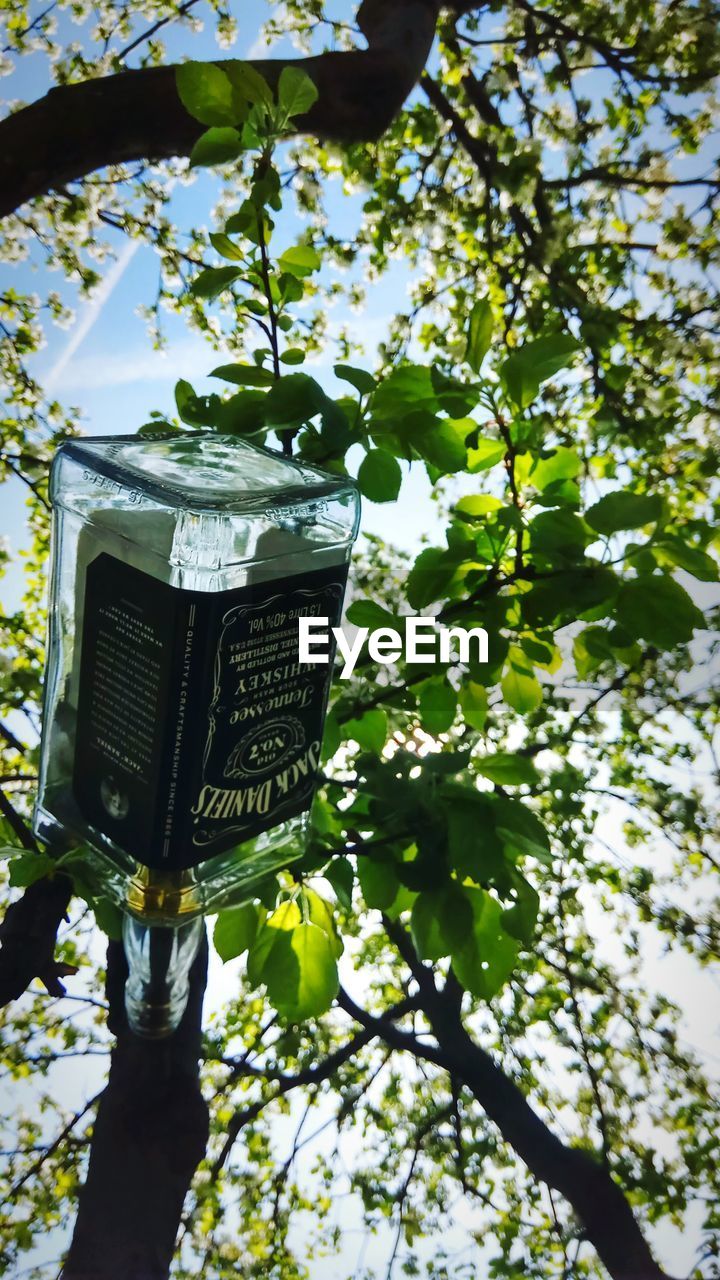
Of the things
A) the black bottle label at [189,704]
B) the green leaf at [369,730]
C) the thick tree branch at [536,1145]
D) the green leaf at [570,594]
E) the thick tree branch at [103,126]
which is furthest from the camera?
→ the thick tree branch at [536,1145]

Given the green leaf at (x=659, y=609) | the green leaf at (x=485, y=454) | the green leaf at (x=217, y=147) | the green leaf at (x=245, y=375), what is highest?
the green leaf at (x=217, y=147)

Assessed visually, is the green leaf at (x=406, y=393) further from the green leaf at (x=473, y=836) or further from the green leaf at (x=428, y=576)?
the green leaf at (x=473, y=836)

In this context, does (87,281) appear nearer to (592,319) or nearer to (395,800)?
(592,319)

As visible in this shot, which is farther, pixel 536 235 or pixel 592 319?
pixel 536 235

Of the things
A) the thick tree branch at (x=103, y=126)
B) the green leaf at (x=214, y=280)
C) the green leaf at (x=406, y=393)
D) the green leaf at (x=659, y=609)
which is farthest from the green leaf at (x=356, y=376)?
the thick tree branch at (x=103, y=126)

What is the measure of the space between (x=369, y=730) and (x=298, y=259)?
19.0 inches

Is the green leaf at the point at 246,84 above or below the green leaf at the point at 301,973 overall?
above

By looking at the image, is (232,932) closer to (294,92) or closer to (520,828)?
(520,828)

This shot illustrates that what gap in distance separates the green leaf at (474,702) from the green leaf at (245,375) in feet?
1.25

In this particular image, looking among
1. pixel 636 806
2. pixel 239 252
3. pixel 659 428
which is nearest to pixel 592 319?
pixel 659 428

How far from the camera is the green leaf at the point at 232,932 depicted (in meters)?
0.76

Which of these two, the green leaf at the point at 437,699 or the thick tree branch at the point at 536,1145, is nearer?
the green leaf at the point at 437,699

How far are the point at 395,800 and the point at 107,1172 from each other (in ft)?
4.90

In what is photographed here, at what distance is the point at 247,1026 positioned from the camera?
338cm
